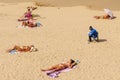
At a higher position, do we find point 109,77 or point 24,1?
point 24,1

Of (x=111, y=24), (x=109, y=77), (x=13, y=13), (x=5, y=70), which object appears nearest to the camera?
(x=109, y=77)

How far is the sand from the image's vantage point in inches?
609

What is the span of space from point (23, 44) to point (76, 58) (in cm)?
366

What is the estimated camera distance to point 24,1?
3238 centimetres

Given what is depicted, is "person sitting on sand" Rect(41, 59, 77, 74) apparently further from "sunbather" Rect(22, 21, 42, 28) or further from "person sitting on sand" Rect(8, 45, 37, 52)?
"sunbather" Rect(22, 21, 42, 28)

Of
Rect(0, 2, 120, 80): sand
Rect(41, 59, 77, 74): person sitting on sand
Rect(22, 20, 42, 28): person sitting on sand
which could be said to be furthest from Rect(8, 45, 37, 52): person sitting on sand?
Rect(22, 20, 42, 28): person sitting on sand

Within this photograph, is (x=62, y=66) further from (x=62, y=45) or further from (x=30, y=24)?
(x=30, y=24)

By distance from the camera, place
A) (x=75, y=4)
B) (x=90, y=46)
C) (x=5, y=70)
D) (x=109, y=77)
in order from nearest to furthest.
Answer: (x=109, y=77) → (x=5, y=70) → (x=90, y=46) → (x=75, y=4)

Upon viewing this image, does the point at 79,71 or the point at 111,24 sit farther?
the point at 111,24

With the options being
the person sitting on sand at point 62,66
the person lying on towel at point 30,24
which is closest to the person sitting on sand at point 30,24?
the person lying on towel at point 30,24

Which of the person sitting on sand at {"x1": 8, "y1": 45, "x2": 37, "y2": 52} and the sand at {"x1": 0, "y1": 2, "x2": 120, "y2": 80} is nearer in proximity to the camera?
the sand at {"x1": 0, "y1": 2, "x2": 120, "y2": 80}

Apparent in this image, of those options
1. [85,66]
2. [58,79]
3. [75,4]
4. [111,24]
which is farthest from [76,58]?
[75,4]

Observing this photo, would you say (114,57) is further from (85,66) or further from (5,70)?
(5,70)

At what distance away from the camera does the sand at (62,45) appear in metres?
15.5
